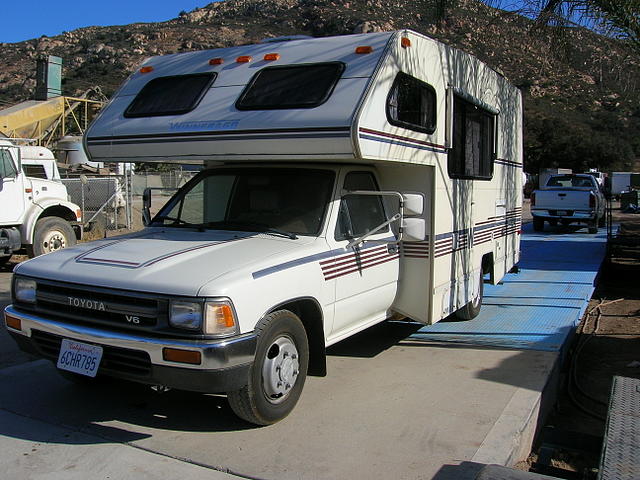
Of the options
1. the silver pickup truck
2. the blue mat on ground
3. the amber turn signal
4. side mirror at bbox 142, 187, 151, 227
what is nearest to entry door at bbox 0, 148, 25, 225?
side mirror at bbox 142, 187, 151, 227

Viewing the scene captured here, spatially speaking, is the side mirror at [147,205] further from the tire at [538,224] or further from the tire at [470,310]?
the tire at [538,224]

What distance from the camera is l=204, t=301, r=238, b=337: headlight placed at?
150 inches

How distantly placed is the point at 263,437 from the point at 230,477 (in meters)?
0.53

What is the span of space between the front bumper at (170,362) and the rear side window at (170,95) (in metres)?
2.04

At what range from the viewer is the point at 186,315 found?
3.86 m

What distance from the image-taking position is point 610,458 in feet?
11.3

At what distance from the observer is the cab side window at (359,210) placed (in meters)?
5.14

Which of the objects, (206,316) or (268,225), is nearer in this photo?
(206,316)

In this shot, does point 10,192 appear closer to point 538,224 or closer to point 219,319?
point 219,319

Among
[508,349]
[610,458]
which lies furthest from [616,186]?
[610,458]

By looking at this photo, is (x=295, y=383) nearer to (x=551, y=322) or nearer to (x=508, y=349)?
(x=508, y=349)

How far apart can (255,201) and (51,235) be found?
7.91 meters

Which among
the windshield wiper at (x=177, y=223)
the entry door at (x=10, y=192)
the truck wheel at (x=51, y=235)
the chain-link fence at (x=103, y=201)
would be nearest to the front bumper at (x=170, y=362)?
the windshield wiper at (x=177, y=223)

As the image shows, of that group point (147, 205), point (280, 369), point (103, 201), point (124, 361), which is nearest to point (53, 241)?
point (103, 201)
